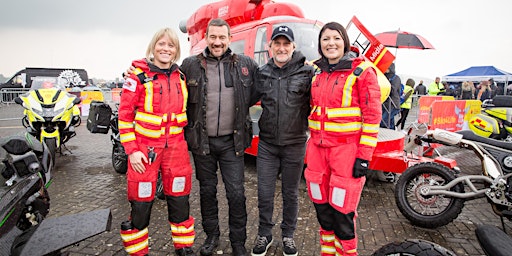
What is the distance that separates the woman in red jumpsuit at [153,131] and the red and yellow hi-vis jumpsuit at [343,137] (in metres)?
1.15

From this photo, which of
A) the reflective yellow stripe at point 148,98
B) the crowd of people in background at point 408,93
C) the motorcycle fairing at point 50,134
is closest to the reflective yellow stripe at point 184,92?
the reflective yellow stripe at point 148,98

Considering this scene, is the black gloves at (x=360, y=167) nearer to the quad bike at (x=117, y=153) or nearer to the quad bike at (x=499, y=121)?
the quad bike at (x=117, y=153)

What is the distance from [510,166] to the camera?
3.67 meters

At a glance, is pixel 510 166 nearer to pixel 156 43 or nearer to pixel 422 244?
pixel 422 244

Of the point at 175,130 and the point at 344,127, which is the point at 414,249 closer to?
the point at 344,127

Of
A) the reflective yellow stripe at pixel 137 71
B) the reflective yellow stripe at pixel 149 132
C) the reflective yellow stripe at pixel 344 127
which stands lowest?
the reflective yellow stripe at pixel 149 132

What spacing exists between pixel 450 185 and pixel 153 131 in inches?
120

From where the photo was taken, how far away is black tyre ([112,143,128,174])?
5.60 m

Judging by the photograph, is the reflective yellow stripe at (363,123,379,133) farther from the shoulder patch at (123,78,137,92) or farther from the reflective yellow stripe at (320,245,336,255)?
the shoulder patch at (123,78,137,92)

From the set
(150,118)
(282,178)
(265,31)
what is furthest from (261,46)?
(150,118)

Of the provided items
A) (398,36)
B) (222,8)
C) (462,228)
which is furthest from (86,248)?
(398,36)

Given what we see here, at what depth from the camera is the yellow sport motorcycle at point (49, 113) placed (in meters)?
5.69

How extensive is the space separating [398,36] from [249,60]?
23.6 ft

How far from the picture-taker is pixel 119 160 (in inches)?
230
